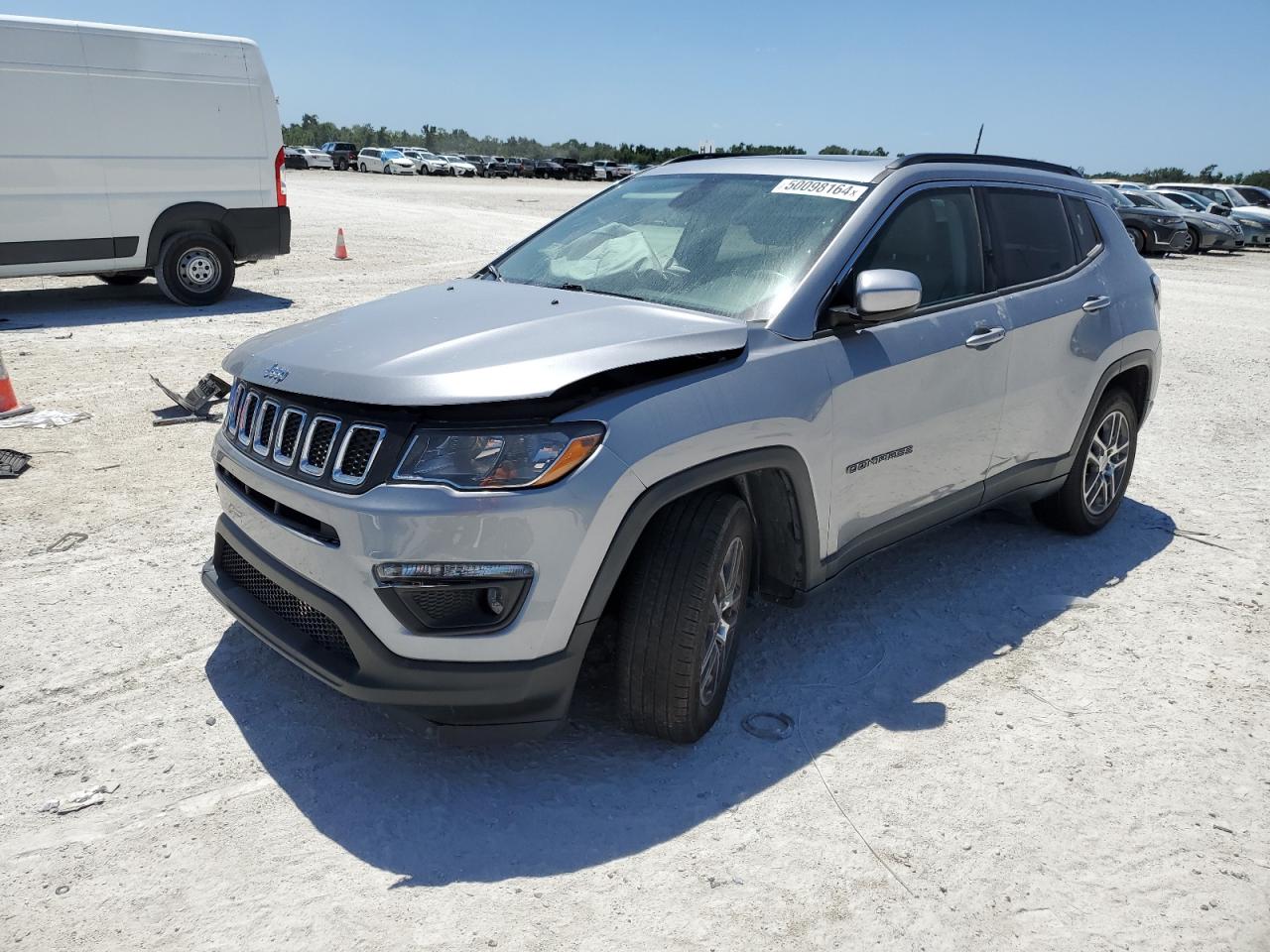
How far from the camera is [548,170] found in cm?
6462

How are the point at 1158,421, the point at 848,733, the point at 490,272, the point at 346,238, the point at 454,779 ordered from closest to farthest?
the point at 454,779 → the point at 848,733 → the point at 490,272 → the point at 1158,421 → the point at 346,238

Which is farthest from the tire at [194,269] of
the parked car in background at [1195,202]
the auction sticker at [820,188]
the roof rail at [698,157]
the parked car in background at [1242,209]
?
the parked car in background at [1242,209]

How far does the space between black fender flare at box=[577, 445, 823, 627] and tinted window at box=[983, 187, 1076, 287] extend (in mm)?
1617

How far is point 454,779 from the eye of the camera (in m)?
3.10

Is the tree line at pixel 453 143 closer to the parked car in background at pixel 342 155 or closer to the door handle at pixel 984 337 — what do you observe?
the parked car in background at pixel 342 155

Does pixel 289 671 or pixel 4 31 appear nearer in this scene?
pixel 289 671

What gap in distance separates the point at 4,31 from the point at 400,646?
9.38m

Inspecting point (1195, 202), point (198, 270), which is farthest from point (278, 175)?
point (1195, 202)

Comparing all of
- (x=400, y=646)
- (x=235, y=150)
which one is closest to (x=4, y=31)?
(x=235, y=150)

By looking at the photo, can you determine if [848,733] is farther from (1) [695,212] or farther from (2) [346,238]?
(2) [346,238]

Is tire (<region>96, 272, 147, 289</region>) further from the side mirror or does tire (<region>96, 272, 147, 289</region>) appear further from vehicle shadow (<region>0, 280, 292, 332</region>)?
the side mirror

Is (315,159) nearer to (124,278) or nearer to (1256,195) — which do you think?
(1256,195)

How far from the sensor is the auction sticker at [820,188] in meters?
3.82

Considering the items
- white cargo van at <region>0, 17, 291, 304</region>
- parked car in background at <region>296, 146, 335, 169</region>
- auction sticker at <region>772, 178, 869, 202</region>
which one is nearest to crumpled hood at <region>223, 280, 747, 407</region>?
auction sticker at <region>772, 178, 869, 202</region>
